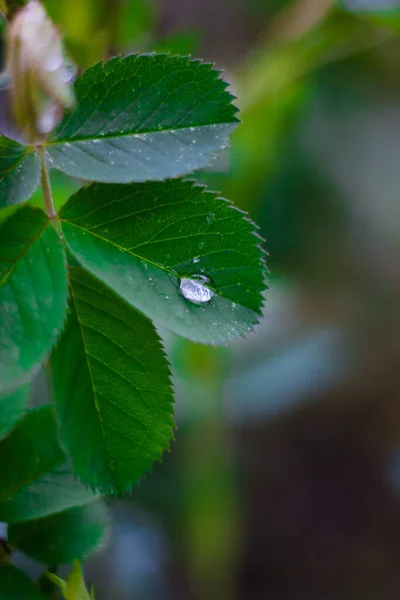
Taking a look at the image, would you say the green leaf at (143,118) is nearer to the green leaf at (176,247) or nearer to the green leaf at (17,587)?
the green leaf at (176,247)

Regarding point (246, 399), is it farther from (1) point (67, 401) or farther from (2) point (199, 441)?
(1) point (67, 401)

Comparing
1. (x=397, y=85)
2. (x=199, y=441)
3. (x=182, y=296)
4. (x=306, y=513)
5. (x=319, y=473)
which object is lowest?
(x=182, y=296)

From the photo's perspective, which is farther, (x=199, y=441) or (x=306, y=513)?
(x=306, y=513)

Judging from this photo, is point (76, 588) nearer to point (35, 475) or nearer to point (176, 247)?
point (35, 475)

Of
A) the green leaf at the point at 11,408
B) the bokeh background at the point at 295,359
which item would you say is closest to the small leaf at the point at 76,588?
the green leaf at the point at 11,408

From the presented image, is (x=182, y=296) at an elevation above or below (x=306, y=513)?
below

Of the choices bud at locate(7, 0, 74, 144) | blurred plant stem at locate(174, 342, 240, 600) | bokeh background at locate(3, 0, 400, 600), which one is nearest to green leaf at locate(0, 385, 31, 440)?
bud at locate(7, 0, 74, 144)

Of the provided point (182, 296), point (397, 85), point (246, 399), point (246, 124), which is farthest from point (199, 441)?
point (397, 85)

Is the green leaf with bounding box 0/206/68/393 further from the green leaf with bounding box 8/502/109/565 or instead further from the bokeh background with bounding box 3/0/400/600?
the bokeh background with bounding box 3/0/400/600
